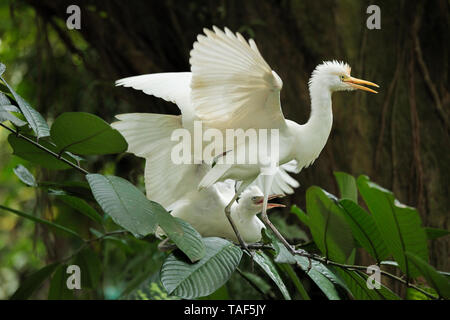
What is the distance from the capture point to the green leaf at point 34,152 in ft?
2.92

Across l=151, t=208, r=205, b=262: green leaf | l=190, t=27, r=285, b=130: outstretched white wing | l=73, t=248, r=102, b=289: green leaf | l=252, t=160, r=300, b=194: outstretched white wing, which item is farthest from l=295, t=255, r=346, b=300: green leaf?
l=73, t=248, r=102, b=289: green leaf

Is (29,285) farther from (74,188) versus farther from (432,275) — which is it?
(432,275)

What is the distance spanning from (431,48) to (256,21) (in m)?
0.68

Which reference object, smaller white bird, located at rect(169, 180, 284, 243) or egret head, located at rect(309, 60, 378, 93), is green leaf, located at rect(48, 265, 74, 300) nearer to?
smaller white bird, located at rect(169, 180, 284, 243)

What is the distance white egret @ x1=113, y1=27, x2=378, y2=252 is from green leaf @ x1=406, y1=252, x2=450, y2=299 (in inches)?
9.9

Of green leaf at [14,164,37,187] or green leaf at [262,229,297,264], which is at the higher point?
green leaf at [14,164,37,187]

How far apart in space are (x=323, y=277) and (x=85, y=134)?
0.53m

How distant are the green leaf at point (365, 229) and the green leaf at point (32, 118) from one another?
1.83 feet

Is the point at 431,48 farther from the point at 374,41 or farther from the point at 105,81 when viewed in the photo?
the point at 105,81

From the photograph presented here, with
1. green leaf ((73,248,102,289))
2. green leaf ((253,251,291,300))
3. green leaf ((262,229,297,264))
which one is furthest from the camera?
green leaf ((73,248,102,289))

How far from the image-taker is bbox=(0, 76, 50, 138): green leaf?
81 centimetres

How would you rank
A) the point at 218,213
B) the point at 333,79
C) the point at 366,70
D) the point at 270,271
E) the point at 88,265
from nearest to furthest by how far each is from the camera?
the point at 270,271
the point at 333,79
the point at 218,213
the point at 88,265
the point at 366,70

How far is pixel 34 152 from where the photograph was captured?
914mm

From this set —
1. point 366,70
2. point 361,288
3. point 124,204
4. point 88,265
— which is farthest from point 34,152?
point 366,70
